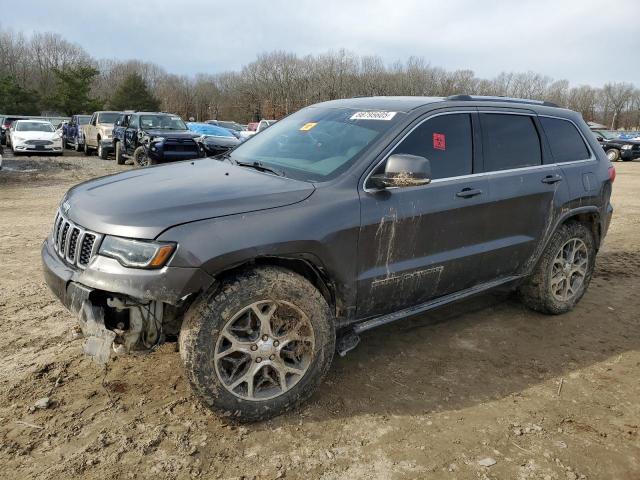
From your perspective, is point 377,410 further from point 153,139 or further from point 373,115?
point 153,139

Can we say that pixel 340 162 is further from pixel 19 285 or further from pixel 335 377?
pixel 19 285

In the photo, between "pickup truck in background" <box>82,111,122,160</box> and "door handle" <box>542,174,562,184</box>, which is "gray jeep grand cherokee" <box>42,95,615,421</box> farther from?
"pickup truck in background" <box>82,111,122,160</box>

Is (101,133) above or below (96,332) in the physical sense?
above

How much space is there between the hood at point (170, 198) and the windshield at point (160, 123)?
11.5 m

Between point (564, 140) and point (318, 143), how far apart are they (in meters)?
2.36

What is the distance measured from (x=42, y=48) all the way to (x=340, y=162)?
9215 centimetres

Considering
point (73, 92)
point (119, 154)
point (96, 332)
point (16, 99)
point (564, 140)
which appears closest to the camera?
point (96, 332)

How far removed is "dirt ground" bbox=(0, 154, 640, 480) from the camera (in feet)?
8.43

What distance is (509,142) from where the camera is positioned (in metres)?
3.95

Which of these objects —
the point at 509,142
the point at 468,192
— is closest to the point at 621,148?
the point at 509,142

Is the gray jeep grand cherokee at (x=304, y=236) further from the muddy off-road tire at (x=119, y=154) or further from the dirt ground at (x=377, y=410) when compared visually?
the muddy off-road tire at (x=119, y=154)

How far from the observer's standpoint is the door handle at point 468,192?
3482mm

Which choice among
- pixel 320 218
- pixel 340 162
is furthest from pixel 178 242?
pixel 340 162

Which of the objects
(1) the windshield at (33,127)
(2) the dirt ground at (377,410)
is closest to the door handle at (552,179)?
(2) the dirt ground at (377,410)
